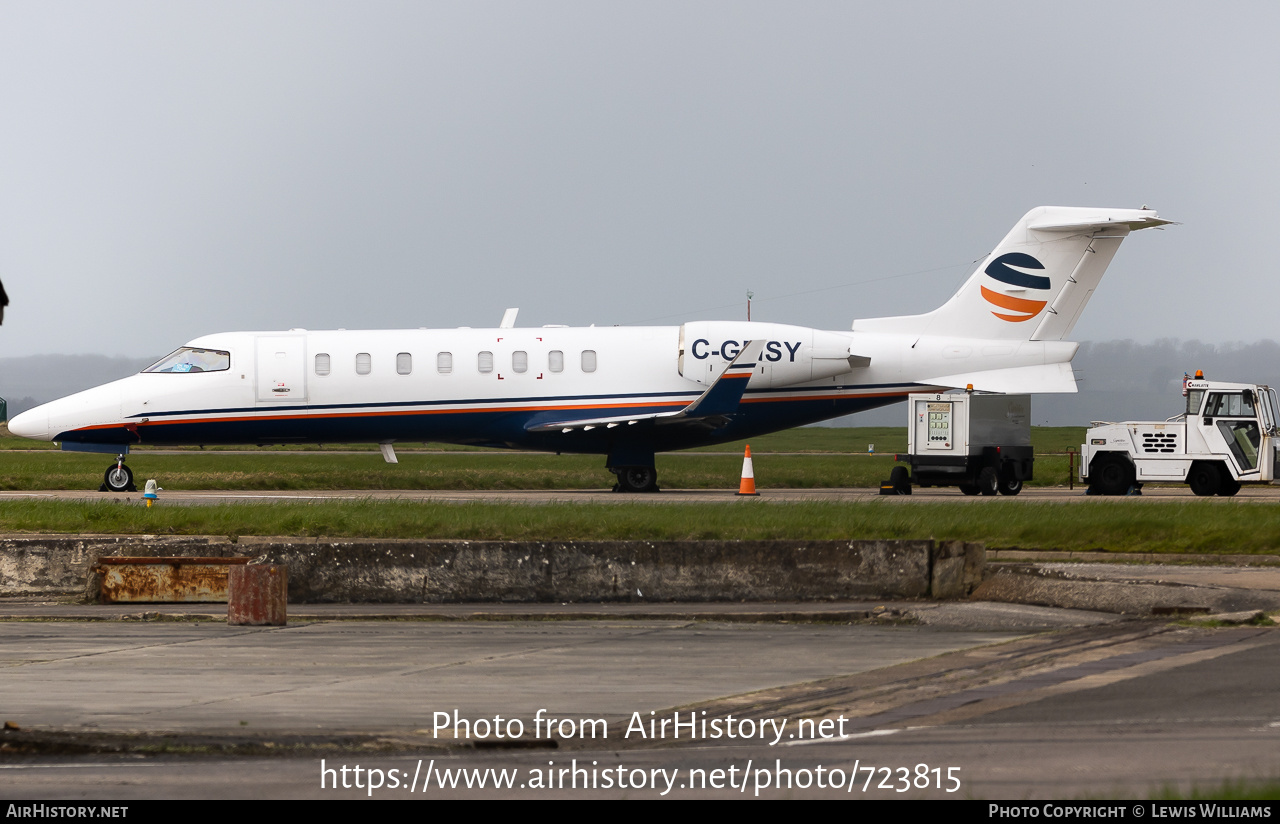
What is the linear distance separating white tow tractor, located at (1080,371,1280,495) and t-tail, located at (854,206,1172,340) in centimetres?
282

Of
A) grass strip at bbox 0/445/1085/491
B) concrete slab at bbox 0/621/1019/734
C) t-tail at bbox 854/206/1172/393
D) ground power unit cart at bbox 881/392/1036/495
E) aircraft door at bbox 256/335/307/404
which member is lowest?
concrete slab at bbox 0/621/1019/734

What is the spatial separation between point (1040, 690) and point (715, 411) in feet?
61.9

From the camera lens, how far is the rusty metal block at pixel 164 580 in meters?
12.9

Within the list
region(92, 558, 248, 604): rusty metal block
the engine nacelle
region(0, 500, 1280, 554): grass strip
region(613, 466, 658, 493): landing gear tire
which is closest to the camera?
region(92, 558, 248, 604): rusty metal block

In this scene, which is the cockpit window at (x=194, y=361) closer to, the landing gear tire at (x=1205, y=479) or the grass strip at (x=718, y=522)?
the grass strip at (x=718, y=522)

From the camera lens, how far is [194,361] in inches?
1070

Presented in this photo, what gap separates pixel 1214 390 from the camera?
2705 centimetres

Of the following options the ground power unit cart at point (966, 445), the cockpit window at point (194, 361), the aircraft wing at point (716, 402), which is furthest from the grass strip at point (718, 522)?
the cockpit window at point (194, 361)

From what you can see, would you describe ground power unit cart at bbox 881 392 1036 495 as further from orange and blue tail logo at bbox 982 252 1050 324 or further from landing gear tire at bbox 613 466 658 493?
landing gear tire at bbox 613 466 658 493

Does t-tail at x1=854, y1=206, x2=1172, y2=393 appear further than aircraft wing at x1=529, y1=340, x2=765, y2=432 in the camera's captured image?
Yes

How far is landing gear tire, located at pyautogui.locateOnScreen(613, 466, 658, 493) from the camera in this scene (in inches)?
1084

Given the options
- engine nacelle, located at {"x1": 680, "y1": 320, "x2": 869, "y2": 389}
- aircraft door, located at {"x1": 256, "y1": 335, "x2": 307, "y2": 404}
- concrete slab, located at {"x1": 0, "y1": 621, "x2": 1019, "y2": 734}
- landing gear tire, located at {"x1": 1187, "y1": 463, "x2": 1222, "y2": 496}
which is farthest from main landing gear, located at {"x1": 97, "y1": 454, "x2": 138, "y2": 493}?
landing gear tire, located at {"x1": 1187, "y1": 463, "x2": 1222, "y2": 496}

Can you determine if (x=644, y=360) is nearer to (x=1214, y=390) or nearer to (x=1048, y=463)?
(x=1214, y=390)

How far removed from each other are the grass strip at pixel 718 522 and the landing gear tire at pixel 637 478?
31.5 ft
